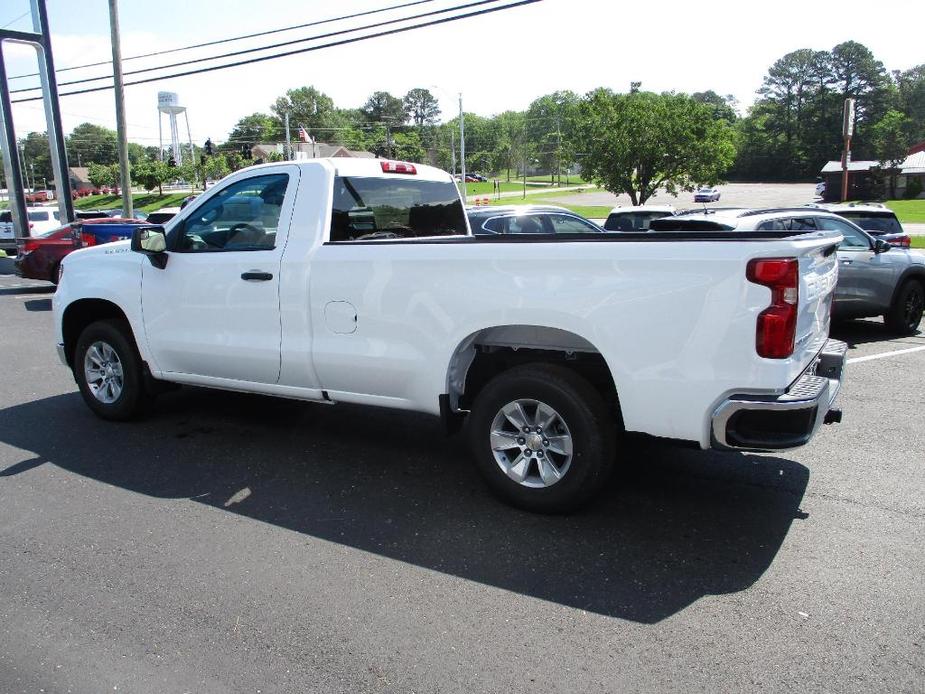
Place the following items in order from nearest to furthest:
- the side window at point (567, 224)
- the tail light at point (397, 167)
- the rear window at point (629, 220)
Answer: the tail light at point (397, 167)
the side window at point (567, 224)
the rear window at point (629, 220)

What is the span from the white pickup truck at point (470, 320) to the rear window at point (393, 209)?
15mm

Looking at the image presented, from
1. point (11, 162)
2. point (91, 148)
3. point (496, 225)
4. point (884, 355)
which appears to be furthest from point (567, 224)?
point (91, 148)

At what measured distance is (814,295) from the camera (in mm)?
3816

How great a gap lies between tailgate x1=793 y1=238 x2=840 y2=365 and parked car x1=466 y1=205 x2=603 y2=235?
7.01 metres

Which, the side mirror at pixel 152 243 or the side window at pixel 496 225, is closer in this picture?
the side mirror at pixel 152 243

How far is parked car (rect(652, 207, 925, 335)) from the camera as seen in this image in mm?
9438

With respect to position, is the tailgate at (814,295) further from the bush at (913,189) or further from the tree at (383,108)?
the tree at (383,108)

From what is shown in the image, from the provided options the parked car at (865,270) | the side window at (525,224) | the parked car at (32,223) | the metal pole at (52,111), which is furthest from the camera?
the parked car at (32,223)

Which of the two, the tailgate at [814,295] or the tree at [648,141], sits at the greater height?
the tree at [648,141]

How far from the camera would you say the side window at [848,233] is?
960 centimetres

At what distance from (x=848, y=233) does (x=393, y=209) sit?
7.13 meters

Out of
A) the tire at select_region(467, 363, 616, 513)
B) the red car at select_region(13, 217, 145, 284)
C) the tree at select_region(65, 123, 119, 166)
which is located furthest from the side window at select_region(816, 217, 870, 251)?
the tree at select_region(65, 123, 119, 166)

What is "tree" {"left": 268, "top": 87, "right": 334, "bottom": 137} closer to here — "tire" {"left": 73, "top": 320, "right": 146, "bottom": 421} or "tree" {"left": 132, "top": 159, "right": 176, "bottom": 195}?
"tree" {"left": 132, "top": 159, "right": 176, "bottom": 195}

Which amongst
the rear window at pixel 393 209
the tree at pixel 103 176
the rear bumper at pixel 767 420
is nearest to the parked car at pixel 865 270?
the rear window at pixel 393 209
